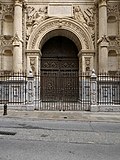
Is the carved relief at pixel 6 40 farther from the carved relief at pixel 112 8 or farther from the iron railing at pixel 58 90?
the carved relief at pixel 112 8

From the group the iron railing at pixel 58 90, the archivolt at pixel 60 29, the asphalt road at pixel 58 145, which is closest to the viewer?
the asphalt road at pixel 58 145

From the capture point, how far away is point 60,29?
20.0 metres

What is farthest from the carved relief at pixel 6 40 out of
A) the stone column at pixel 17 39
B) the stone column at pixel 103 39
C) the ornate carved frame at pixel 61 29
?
the stone column at pixel 103 39

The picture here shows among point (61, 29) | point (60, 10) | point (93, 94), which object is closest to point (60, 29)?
point (61, 29)

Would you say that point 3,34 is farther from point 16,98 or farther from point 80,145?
point 80,145

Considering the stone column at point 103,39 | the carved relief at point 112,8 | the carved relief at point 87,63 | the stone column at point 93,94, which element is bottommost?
the stone column at point 93,94

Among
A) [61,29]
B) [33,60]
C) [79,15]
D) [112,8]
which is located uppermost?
[112,8]

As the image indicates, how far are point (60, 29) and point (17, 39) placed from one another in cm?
351

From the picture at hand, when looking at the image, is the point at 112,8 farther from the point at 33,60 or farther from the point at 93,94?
the point at 93,94

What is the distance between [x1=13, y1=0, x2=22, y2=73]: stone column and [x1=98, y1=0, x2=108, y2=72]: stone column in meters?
5.83

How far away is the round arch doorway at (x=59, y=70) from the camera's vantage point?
64.5 feet

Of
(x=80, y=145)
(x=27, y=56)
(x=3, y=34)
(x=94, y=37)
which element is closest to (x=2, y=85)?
(x=27, y=56)

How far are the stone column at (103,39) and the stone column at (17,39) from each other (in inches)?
230

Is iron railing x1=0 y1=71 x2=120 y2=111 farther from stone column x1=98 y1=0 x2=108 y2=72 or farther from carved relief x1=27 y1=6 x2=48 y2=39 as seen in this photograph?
carved relief x1=27 y1=6 x2=48 y2=39
